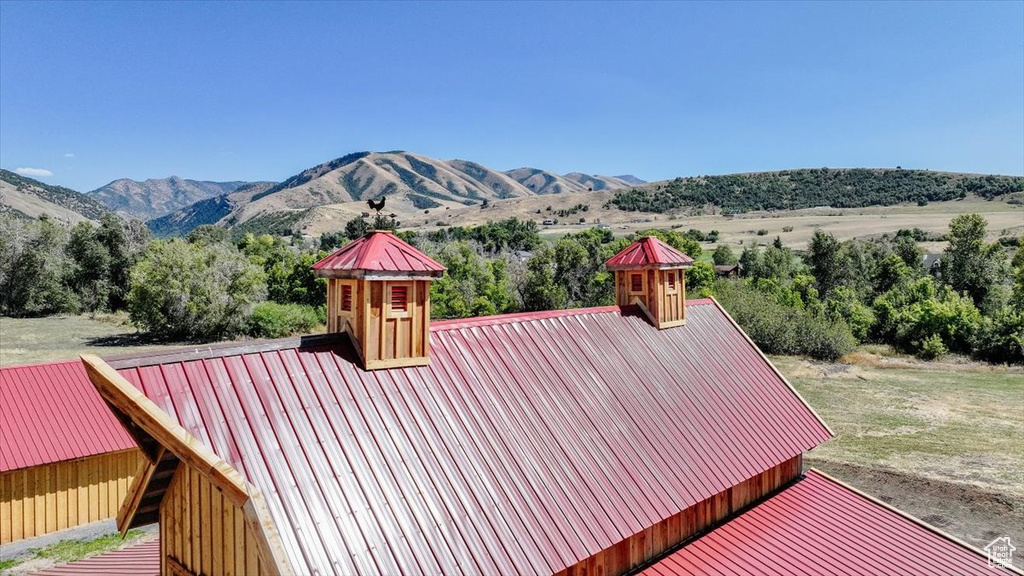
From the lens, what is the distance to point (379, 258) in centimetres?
793

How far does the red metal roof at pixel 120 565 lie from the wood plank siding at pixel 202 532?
7.54 ft

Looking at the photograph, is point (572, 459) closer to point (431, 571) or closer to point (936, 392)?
point (431, 571)

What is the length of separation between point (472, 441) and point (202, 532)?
3.38 metres

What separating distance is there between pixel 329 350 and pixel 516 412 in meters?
2.86

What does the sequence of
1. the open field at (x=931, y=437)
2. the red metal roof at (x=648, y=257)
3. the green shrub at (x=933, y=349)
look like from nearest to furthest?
the red metal roof at (x=648, y=257) → the open field at (x=931, y=437) → the green shrub at (x=933, y=349)

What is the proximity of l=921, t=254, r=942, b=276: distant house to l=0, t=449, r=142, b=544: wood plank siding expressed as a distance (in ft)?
207

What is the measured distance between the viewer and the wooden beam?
5215 millimetres

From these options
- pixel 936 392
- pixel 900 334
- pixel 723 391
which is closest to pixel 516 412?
pixel 723 391

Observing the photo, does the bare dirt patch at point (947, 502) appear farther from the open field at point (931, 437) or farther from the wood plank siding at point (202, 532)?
the wood plank siding at point (202, 532)

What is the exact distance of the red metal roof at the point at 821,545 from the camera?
28.1 feet

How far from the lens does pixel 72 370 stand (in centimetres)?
1421

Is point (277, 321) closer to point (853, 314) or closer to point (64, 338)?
point (64, 338)

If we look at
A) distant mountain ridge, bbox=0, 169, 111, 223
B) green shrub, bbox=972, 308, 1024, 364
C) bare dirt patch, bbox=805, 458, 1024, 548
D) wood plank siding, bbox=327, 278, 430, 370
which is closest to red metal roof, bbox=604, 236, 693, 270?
wood plank siding, bbox=327, 278, 430, 370

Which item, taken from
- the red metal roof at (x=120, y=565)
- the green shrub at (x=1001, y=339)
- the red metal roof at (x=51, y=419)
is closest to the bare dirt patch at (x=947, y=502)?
the red metal roof at (x=120, y=565)
